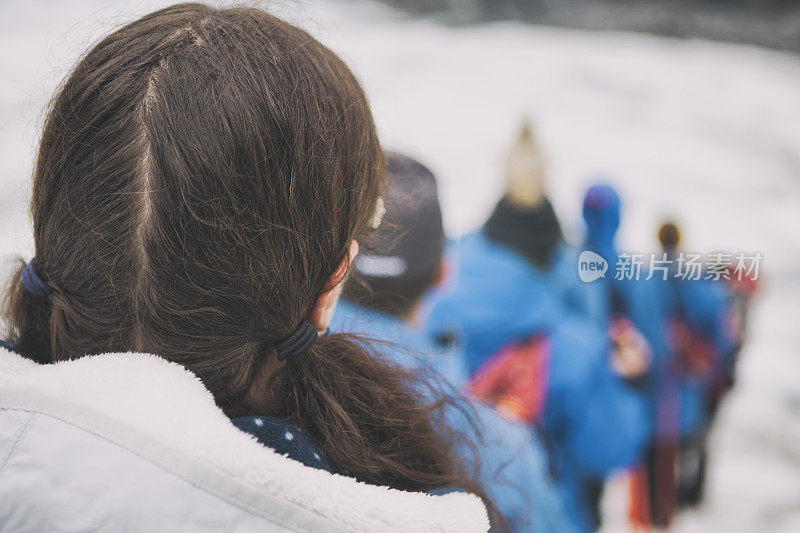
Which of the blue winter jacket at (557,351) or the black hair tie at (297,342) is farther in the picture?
the blue winter jacket at (557,351)

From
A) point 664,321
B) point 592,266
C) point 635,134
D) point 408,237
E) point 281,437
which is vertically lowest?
point 635,134

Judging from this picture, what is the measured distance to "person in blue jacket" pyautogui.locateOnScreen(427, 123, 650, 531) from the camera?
3.58 ft

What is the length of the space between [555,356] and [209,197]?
808mm

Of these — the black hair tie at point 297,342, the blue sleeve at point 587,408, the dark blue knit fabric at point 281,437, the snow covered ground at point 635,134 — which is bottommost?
the snow covered ground at point 635,134

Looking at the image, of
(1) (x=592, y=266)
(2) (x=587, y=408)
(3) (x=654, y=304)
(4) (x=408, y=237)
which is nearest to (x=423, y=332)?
(4) (x=408, y=237)

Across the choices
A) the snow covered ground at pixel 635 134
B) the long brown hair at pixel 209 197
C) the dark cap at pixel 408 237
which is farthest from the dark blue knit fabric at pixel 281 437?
the snow covered ground at pixel 635 134

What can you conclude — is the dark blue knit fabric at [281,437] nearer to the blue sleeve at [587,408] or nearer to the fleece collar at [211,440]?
the fleece collar at [211,440]

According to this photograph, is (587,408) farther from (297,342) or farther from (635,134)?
(635,134)

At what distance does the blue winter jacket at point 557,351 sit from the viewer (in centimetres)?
109

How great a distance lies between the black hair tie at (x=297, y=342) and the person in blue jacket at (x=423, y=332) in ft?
0.47

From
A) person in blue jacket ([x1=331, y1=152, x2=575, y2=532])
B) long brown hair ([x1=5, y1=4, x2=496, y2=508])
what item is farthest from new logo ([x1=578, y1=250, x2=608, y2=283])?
long brown hair ([x1=5, y1=4, x2=496, y2=508])

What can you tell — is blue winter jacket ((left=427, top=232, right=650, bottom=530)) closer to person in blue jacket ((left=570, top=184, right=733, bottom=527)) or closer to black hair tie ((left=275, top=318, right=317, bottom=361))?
person in blue jacket ((left=570, top=184, right=733, bottom=527))

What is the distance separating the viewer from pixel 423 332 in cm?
110

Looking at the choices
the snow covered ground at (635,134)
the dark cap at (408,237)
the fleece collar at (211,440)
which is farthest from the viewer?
the snow covered ground at (635,134)
